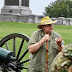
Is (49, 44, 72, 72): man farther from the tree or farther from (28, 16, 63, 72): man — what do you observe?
the tree

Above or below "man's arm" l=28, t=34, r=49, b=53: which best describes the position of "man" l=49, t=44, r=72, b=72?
above

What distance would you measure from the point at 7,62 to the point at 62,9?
70245 millimetres

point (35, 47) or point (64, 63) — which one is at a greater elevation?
point (64, 63)

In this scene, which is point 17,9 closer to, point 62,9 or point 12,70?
point 62,9

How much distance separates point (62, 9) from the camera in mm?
75312

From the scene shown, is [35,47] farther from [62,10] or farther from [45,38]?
[62,10]

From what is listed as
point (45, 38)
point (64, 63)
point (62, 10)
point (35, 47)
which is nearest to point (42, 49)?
point (35, 47)

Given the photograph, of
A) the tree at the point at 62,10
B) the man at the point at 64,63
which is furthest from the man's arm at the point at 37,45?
the tree at the point at 62,10

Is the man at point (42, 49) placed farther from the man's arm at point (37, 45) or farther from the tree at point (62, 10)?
the tree at point (62, 10)

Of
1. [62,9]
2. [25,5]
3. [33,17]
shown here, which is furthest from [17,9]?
[62,9]

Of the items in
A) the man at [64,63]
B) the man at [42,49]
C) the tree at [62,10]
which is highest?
the man at [64,63]

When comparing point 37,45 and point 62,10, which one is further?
point 62,10

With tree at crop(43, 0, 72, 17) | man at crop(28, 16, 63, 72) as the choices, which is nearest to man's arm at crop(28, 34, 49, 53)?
man at crop(28, 16, 63, 72)

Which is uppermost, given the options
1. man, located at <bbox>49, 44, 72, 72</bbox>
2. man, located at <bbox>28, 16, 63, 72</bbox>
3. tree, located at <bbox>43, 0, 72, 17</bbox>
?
man, located at <bbox>49, 44, 72, 72</bbox>
